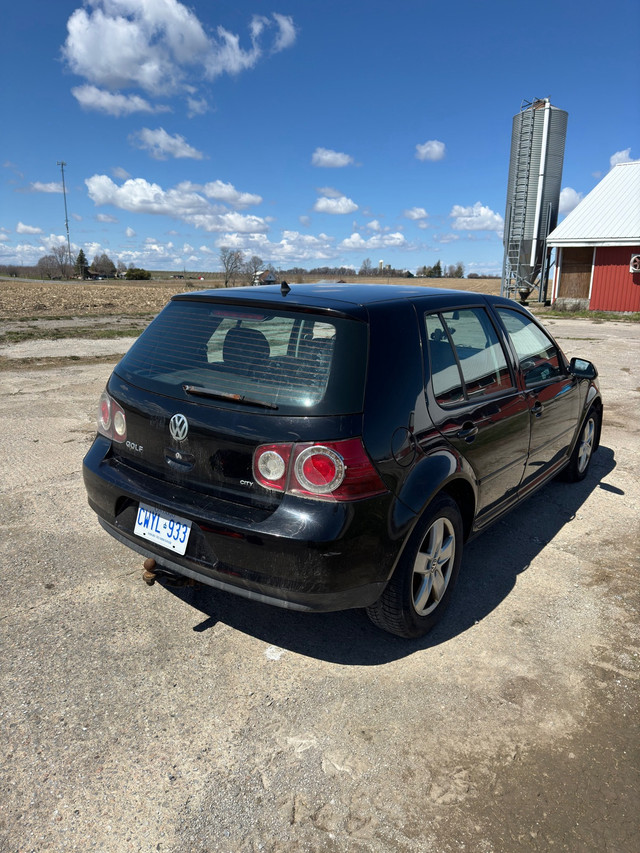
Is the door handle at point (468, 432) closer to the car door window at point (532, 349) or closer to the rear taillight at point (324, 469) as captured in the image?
the rear taillight at point (324, 469)

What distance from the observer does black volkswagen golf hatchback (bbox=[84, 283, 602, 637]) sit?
7.91 feet

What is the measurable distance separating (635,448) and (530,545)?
10.2ft

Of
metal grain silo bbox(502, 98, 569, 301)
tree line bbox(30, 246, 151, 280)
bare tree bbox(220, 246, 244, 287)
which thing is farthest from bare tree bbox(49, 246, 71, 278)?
metal grain silo bbox(502, 98, 569, 301)

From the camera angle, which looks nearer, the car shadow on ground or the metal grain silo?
the car shadow on ground

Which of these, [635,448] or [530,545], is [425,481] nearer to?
[530,545]

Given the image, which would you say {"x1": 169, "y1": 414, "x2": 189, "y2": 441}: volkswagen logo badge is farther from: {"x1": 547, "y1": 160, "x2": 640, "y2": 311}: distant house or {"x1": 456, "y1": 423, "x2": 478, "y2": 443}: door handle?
{"x1": 547, "y1": 160, "x2": 640, "y2": 311}: distant house

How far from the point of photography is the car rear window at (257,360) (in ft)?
8.17

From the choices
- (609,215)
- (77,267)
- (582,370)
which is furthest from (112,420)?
(77,267)

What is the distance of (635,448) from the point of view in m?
6.45

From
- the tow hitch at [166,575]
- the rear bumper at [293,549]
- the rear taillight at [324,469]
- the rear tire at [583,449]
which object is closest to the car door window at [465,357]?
the rear taillight at [324,469]

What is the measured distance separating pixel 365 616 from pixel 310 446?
128 centimetres

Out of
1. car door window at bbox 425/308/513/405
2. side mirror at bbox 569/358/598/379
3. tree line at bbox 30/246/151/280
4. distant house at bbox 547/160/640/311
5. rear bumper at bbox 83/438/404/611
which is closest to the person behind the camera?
rear bumper at bbox 83/438/404/611

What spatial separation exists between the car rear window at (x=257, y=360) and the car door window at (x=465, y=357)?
57cm

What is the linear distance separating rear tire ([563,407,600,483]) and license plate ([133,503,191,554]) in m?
3.66
